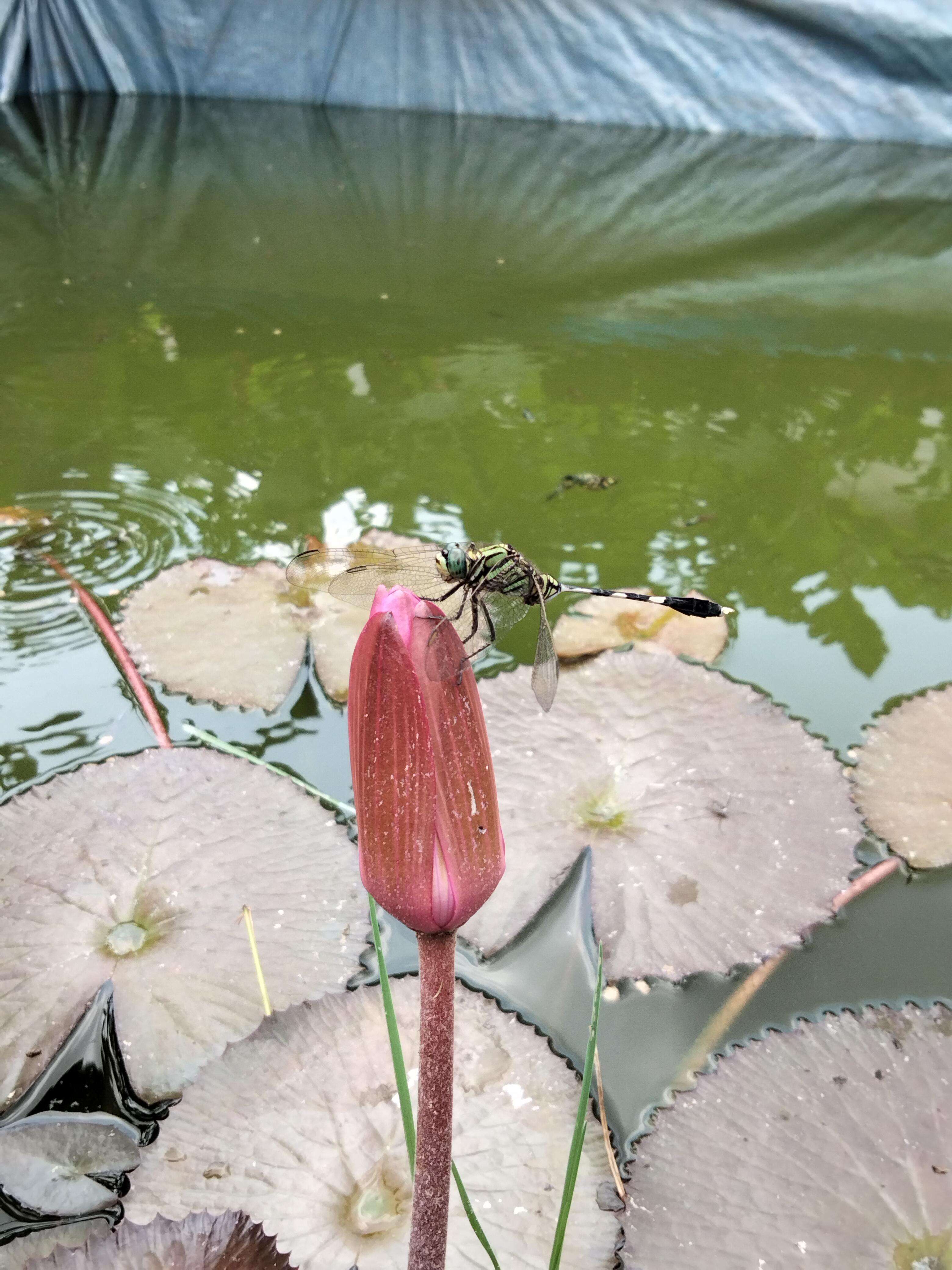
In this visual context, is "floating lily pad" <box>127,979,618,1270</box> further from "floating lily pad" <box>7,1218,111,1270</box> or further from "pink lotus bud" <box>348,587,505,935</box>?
"pink lotus bud" <box>348,587,505,935</box>

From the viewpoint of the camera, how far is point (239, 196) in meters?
4.96

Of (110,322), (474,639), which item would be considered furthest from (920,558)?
(110,322)

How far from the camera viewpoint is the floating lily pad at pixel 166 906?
118cm

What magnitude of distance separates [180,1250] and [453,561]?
0.75 metres

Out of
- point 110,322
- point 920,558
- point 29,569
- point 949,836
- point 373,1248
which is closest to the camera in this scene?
point 373,1248

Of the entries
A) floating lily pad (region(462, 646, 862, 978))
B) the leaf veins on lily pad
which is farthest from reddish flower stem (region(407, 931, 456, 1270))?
the leaf veins on lily pad

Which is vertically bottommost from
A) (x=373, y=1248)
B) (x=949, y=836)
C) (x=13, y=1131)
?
(x=13, y=1131)

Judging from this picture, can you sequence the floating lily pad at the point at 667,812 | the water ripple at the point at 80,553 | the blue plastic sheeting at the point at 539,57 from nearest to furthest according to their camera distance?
the floating lily pad at the point at 667,812 < the water ripple at the point at 80,553 < the blue plastic sheeting at the point at 539,57

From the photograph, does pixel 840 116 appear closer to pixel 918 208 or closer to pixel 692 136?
pixel 692 136

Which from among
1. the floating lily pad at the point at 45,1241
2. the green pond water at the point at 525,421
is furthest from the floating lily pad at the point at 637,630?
the floating lily pad at the point at 45,1241

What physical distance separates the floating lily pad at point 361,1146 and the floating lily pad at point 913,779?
73 centimetres

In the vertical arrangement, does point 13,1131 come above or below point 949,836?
below

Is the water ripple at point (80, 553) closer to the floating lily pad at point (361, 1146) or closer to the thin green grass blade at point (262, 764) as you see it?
the thin green grass blade at point (262, 764)

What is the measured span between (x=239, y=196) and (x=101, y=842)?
4.57 metres
